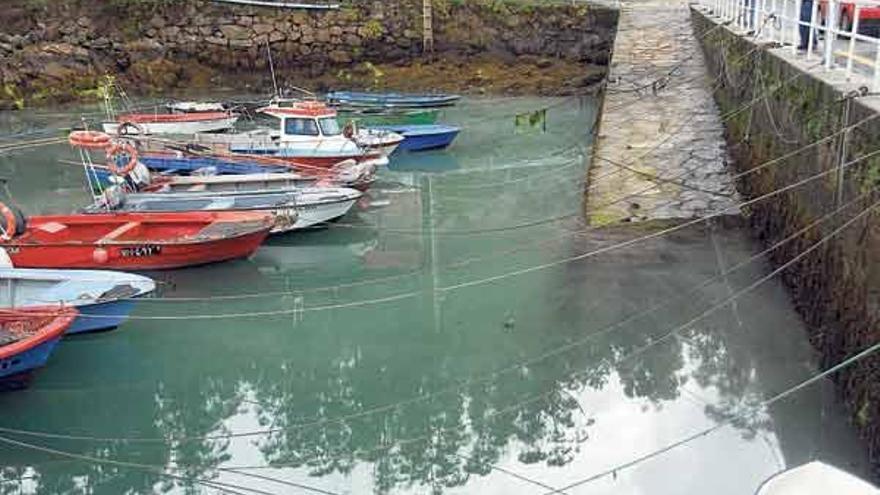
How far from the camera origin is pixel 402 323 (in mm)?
10039

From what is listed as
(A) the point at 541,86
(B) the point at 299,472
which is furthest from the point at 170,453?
(A) the point at 541,86

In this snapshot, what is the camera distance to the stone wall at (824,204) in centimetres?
680

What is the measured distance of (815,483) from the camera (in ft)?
14.6

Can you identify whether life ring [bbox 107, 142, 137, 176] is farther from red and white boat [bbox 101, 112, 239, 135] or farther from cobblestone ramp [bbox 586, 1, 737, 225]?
cobblestone ramp [bbox 586, 1, 737, 225]

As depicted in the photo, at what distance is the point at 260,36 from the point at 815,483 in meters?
26.6

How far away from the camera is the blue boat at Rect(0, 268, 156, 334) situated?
29.8ft

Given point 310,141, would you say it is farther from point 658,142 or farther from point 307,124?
point 658,142

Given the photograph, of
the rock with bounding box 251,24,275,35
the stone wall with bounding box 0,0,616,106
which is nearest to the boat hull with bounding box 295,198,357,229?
the stone wall with bounding box 0,0,616,106

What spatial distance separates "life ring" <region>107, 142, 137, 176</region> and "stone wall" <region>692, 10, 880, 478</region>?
979 cm

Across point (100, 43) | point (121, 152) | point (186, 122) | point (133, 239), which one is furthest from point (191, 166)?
point (100, 43)

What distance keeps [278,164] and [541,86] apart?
12.4 m

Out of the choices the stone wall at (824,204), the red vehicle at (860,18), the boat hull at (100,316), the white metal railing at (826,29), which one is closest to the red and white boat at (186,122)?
the boat hull at (100,316)

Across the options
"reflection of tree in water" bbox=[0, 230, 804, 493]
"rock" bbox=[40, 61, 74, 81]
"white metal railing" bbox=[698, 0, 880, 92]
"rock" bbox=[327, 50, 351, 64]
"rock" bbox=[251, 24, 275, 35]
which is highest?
"white metal railing" bbox=[698, 0, 880, 92]

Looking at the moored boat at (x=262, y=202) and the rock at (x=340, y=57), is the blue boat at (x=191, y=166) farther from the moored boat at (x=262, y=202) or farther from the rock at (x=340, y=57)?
the rock at (x=340, y=57)
